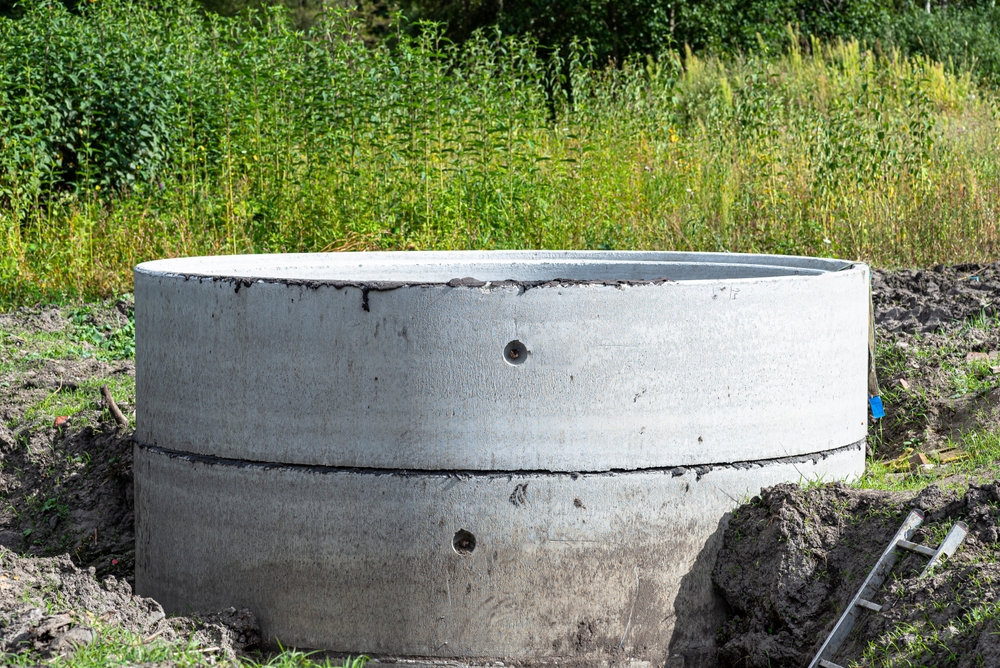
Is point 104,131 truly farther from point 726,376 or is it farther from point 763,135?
point 726,376

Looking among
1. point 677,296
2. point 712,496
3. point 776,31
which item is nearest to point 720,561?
point 712,496

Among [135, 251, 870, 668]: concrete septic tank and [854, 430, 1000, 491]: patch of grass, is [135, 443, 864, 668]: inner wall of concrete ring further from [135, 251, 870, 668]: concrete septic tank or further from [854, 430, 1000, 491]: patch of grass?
[854, 430, 1000, 491]: patch of grass

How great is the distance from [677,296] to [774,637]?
107 centimetres

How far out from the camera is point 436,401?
3.23 meters

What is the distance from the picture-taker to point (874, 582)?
312 centimetres

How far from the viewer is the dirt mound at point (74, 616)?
2.77 meters

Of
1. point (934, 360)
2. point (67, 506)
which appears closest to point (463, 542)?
point (67, 506)

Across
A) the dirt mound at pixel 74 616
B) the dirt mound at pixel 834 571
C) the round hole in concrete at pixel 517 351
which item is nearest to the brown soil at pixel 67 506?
the dirt mound at pixel 74 616

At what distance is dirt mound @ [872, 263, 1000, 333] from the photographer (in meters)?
5.84

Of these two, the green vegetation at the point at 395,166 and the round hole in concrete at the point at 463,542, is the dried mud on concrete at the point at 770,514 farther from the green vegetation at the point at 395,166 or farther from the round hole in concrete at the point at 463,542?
the green vegetation at the point at 395,166

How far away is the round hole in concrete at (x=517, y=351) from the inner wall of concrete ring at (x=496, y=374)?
0.02m

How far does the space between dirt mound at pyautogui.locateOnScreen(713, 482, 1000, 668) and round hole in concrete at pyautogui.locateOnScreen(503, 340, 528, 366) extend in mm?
866

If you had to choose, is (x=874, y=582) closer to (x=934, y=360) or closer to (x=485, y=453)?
(x=485, y=453)

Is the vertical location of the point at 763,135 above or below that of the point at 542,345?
above
